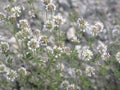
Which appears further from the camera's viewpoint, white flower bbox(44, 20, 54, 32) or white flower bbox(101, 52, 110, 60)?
white flower bbox(101, 52, 110, 60)

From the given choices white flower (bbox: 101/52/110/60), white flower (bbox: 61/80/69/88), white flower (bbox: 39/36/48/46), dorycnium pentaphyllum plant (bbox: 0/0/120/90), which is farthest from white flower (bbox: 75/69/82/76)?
white flower (bbox: 39/36/48/46)

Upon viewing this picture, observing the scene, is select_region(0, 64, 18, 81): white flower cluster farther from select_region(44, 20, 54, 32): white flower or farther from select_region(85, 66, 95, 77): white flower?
select_region(85, 66, 95, 77): white flower

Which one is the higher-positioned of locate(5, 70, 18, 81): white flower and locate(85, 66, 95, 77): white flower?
locate(85, 66, 95, 77): white flower

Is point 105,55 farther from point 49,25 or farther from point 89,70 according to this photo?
point 49,25

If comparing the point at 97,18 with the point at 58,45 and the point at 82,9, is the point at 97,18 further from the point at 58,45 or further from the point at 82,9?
the point at 58,45

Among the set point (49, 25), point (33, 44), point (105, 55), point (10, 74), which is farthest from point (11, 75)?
point (105, 55)

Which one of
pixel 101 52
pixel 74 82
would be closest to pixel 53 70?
pixel 74 82

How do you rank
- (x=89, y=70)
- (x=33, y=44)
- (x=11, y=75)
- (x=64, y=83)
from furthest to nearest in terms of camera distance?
(x=64, y=83) → (x=89, y=70) → (x=11, y=75) → (x=33, y=44)

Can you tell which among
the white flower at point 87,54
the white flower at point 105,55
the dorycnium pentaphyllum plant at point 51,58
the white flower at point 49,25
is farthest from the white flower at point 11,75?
the white flower at point 105,55
